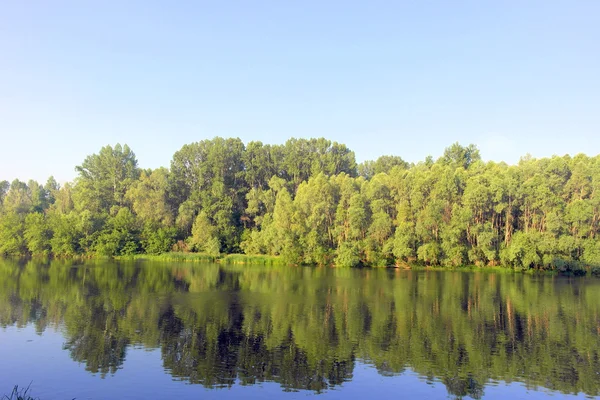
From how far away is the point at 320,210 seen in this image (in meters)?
68.6

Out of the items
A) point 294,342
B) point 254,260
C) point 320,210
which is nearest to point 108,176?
point 254,260

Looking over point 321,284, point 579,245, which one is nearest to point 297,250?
point 321,284

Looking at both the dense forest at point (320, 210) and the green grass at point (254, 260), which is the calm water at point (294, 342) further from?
the green grass at point (254, 260)

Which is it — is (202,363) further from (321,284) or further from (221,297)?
(321,284)

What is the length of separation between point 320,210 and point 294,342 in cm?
4732

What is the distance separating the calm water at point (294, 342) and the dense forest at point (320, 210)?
844 inches

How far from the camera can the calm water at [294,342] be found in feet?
53.9

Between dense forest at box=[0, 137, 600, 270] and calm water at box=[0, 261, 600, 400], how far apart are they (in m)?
21.4

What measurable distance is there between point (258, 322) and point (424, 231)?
135 ft

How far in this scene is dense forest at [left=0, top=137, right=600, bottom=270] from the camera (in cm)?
5931

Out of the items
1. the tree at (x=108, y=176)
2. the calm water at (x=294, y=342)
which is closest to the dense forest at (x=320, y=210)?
the tree at (x=108, y=176)

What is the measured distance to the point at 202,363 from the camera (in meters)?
18.5

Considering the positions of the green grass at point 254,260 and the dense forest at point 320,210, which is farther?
the green grass at point 254,260

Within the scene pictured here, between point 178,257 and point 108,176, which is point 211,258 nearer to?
point 178,257
